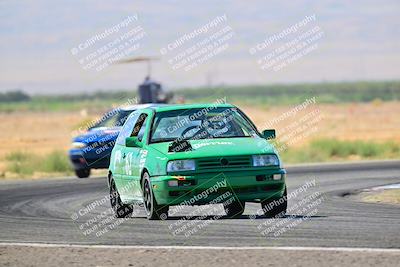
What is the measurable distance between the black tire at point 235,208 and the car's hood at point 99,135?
8931 mm

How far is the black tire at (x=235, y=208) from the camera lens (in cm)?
1695

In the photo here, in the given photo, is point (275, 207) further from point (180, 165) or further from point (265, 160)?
point (180, 165)

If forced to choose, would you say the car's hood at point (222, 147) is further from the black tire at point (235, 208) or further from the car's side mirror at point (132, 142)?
the black tire at point (235, 208)

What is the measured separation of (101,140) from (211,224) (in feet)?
37.1

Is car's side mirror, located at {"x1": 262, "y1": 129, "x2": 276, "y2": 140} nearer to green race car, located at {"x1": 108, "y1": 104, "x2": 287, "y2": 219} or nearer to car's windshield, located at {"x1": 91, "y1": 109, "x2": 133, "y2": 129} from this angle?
green race car, located at {"x1": 108, "y1": 104, "x2": 287, "y2": 219}

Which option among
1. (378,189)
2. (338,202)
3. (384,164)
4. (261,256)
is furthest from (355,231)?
(384,164)

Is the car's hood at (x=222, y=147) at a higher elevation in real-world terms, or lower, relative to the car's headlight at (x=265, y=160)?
higher

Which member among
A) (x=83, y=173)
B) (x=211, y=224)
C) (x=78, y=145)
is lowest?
(x=83, y=173)

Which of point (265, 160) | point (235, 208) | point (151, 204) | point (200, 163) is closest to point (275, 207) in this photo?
point (265, 160)

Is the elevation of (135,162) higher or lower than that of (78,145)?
higher

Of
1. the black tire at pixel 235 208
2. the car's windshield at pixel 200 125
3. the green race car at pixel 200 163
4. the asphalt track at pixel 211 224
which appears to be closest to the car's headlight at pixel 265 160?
the green race car at pixel 200 163

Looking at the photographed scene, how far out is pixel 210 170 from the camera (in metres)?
15.5

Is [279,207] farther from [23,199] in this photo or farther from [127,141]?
[23,199]

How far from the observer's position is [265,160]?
15.7 m
